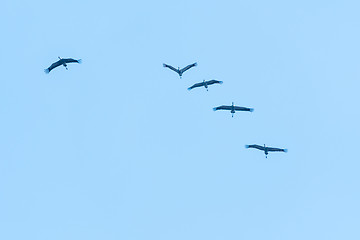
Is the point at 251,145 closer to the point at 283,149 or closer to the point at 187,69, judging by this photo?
the point at 283,149

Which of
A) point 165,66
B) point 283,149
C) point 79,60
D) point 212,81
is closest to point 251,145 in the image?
point 283,149

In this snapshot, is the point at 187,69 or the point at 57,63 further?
the point at 187,69

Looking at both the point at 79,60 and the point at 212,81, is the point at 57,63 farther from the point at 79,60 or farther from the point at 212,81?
the point at 212,81

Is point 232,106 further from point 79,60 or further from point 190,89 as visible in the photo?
point 79,60

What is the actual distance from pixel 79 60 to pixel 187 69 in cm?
2973

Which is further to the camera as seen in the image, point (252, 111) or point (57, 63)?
point (252, 111)

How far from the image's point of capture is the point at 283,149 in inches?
6668

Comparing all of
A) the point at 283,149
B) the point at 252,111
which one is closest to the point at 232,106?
the point at 252,111

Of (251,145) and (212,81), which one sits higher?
(212,81)

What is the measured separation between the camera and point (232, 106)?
16525 cm

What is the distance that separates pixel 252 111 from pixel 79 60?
44.9 meters

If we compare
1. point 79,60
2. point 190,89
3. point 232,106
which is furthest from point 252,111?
point 79,60

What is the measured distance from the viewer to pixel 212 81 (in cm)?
16212

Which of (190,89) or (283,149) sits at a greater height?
(190,89)
